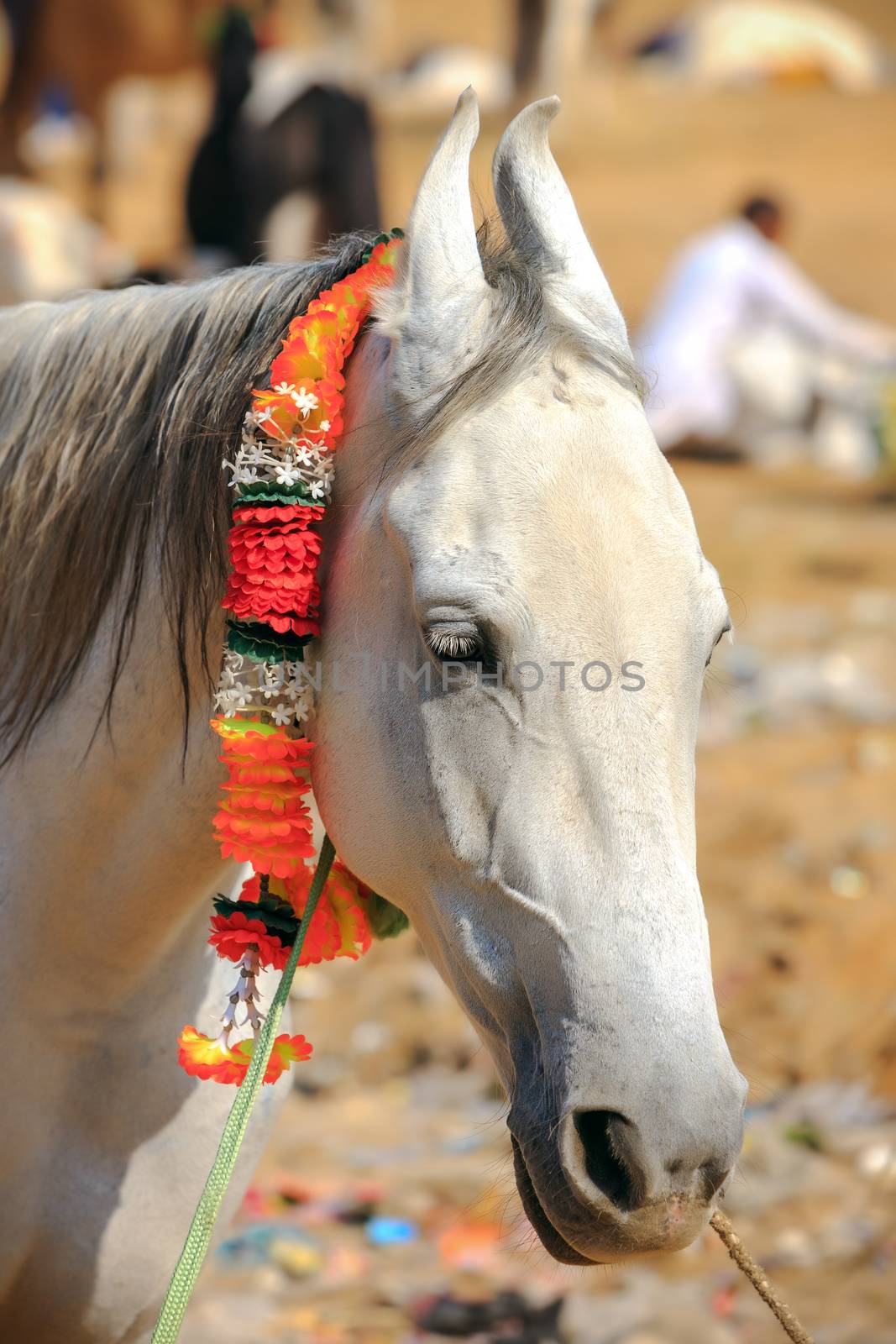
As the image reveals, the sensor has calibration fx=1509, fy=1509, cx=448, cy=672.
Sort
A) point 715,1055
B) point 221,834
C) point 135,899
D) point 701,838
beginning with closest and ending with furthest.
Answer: point 715,1055, point 221,834, point 135,899, point 701,838

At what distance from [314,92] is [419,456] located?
724 cm

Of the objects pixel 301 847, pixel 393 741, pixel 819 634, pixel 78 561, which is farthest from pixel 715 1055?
pixel 819 634

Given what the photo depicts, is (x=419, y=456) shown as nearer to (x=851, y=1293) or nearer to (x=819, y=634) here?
(x=851, y=1293)

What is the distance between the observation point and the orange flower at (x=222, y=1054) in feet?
6.23

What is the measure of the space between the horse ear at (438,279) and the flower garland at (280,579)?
2.7 inches

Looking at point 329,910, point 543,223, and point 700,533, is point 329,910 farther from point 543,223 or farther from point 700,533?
point 700,533

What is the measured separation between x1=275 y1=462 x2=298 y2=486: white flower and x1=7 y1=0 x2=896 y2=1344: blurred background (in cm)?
48

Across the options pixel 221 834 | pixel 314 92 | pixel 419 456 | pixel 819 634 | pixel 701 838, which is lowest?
pixel 701 838

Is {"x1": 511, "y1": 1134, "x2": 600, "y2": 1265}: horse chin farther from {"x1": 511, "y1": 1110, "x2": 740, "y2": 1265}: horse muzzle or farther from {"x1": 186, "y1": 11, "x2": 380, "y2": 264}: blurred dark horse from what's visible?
{"x1": 186, "y1": 11, "x2": 380, "y2": 264}: blurred dark horse

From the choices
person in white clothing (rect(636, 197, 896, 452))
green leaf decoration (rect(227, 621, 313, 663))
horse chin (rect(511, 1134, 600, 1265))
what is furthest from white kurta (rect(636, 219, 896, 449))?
horse chin (rect(511, 1134, 600, 1265))

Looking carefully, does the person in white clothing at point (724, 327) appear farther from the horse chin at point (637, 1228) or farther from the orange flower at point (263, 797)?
the horse chin at point (637, 1228)

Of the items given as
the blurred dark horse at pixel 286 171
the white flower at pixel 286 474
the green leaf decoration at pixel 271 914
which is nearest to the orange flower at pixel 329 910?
the green leaf decoration at pixel 271 914

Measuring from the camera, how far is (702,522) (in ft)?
26.2

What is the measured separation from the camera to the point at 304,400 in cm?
177
